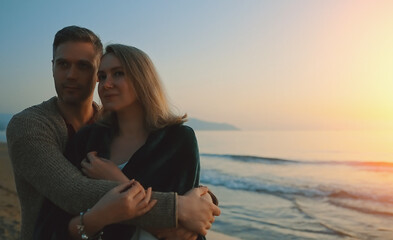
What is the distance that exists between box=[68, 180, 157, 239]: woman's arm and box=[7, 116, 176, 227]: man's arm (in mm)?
57

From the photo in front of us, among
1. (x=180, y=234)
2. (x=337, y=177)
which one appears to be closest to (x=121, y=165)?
(x=180, y=234)

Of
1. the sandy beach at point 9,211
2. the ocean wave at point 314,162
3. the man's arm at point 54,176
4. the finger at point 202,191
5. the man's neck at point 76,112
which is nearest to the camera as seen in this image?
the man's arm at point 54,176

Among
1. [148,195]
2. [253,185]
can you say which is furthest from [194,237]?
[253,185]

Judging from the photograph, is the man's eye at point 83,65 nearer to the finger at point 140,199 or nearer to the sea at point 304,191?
the finger at point 140,199

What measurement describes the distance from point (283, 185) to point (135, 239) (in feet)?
34.8

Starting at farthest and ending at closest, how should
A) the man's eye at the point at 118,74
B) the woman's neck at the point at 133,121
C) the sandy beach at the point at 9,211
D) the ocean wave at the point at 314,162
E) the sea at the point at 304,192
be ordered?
the ocean wave at the point at 314,162, the sea at the point at 304,192, the sandy beach at the point at 9,211, the woman's neck at the point at 133,121, the man's eye at the point at 118,74

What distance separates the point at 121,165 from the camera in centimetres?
225

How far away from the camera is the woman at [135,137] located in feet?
6.99

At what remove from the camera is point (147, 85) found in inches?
90.6

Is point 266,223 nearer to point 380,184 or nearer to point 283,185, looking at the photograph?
point 283,185

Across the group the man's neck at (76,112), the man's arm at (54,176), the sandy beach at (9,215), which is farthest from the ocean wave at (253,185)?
the man's arm at (54,176)

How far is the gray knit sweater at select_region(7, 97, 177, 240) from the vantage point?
1949 mm

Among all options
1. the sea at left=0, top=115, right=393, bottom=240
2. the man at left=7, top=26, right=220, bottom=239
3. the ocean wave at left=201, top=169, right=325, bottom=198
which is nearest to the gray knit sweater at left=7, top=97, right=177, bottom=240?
the man at left=7, top=26, right=220, bottom=239

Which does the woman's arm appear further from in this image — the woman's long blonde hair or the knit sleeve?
the woman's long blonde hair
